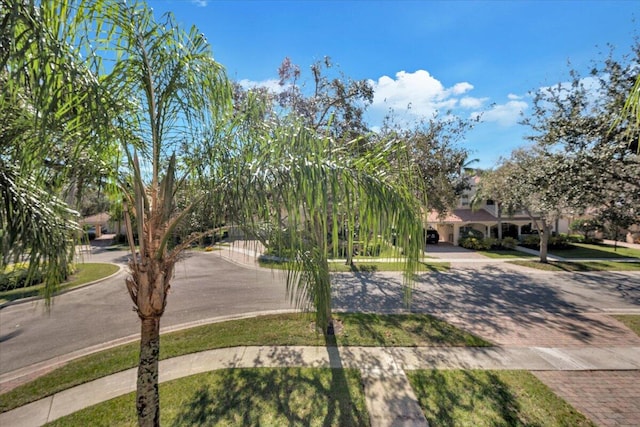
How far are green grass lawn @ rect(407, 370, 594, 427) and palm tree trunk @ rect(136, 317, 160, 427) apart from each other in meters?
4.21

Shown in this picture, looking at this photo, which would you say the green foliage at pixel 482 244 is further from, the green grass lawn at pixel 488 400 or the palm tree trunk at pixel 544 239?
the green grass lawn at pixel 488 400

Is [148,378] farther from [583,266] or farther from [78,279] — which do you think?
[583,266]

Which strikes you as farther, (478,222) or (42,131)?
(478,222)

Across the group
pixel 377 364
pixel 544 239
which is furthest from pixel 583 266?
pixel 377 364

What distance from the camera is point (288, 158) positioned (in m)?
3.28

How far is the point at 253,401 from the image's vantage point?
4789 millimetres

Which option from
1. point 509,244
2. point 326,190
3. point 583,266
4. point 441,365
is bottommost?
point 441,365

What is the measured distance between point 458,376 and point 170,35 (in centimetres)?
753

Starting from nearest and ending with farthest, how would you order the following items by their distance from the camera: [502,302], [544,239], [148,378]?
[148,378]
[502,302]
[544,239]

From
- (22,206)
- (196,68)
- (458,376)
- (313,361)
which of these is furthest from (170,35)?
(458,376)

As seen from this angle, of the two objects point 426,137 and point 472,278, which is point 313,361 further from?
point 472,278

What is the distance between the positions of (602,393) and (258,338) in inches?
281

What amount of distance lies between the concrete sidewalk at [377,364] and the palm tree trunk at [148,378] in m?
1.91

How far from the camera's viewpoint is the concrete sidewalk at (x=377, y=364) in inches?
185
